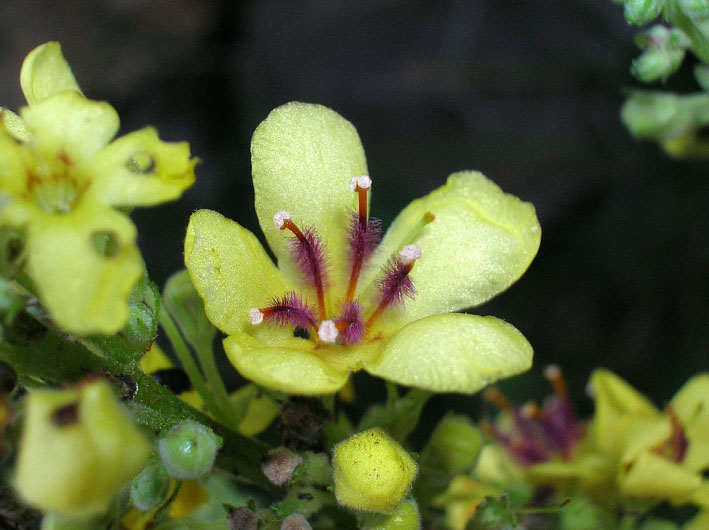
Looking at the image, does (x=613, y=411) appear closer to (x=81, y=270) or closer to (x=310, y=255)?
(x=310, y=255)

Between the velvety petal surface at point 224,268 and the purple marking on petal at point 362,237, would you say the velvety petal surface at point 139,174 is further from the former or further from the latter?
the purple marking on petal at point 362,237

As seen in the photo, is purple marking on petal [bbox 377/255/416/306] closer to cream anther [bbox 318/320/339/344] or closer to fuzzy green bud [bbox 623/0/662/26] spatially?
cream anther [bbox 318/320/339/344]

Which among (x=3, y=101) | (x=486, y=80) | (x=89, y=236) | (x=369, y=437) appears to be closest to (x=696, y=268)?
(x=486, y=80)

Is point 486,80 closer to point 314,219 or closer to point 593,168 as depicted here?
point 593,168

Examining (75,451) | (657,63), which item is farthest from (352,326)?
(657,63)

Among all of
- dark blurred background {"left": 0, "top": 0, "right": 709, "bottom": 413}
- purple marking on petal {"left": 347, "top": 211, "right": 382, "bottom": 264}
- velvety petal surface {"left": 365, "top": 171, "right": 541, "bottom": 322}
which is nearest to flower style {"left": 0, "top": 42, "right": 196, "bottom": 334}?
purple marking on petal {"left": 347, "top": 211, "right": 382, "bottom": 264}

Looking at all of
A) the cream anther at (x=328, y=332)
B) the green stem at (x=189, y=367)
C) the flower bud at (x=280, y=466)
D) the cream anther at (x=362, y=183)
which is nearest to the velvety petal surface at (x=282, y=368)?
the cream anther at (x=328, y=332)
